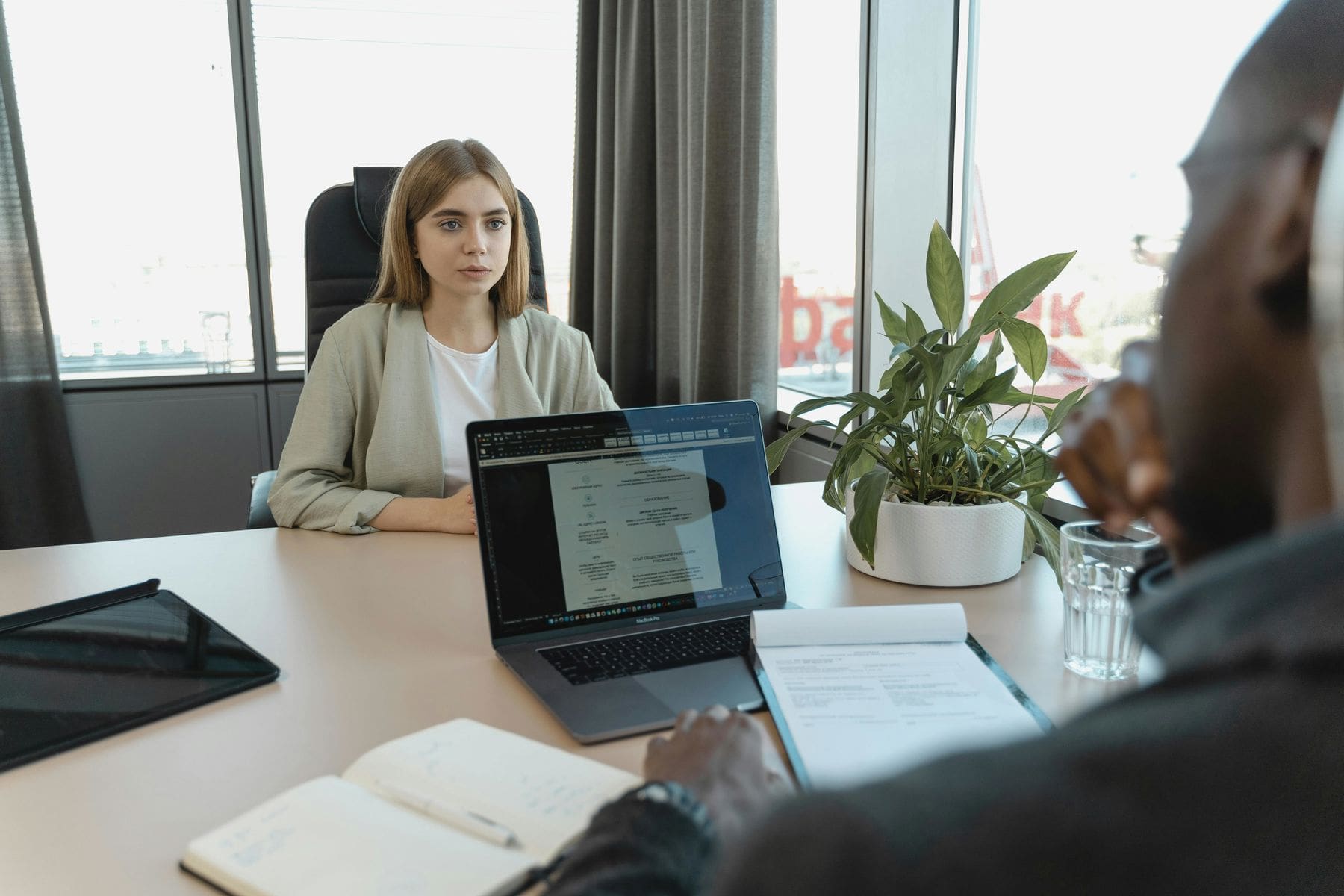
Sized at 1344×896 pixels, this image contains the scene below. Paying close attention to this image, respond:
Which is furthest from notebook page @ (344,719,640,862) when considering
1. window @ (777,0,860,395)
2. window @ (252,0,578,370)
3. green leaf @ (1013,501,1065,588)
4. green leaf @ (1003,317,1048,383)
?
window @ (252,0,578,370)

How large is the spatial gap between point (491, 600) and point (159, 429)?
2.49 m

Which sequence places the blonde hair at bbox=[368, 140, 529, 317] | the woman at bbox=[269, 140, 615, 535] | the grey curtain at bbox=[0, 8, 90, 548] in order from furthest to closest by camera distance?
the grey curtain at bbox=[0, 8, 90, 548] < the blonde hair at bbox=[368, 140, 529, 317] < the woman at bbox=[269, 140, 615, 535]

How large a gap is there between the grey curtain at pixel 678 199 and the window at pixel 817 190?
5.2 inches

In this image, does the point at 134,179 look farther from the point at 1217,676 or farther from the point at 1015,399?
the point at 1217,676

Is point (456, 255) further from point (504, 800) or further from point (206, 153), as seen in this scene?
point (206, 153)

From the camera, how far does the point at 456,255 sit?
1.79 m

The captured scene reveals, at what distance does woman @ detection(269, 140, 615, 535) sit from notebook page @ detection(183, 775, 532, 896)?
3.22ft

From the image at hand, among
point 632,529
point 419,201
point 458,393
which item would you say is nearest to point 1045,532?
point 632,529

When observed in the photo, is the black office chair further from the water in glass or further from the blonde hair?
the water in glass

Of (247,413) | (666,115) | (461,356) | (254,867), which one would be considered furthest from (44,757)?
(247,413)

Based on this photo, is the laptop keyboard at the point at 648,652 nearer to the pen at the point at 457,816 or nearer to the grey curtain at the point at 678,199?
the pen at the point at 457,816

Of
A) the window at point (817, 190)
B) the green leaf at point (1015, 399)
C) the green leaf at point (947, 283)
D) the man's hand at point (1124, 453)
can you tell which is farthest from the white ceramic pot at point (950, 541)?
the window at point (817, 190)

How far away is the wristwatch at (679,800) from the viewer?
1.67 ft

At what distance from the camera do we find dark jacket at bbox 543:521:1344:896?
271 millimetres
